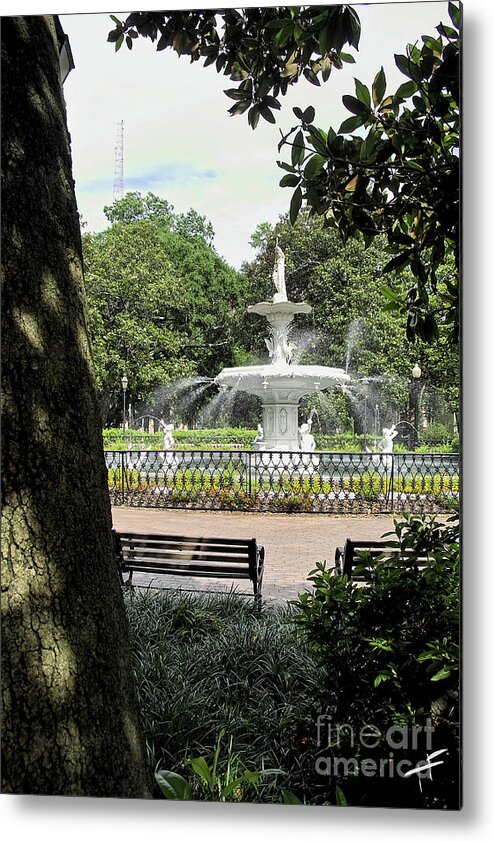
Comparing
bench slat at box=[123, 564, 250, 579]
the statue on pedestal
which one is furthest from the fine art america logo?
the statue on pedestal

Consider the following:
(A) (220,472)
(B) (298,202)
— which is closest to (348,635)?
(A) (220,472)

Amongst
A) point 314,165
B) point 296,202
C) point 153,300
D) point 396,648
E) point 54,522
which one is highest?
point 314,165

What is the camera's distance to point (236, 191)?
249cm

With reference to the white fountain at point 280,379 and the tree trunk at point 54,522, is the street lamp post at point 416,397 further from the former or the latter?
the tree trunk at point 54,522

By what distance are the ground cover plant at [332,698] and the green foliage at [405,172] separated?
760mm

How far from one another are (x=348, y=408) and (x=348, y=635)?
2.35ft

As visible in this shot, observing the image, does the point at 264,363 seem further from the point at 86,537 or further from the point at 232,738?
the point at 232,738

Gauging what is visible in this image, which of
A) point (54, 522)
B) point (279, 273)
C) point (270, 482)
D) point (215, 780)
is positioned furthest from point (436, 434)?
point (215, 780)

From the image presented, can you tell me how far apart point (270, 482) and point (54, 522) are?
0.81 m

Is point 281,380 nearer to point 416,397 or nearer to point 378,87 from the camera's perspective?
point 416,397

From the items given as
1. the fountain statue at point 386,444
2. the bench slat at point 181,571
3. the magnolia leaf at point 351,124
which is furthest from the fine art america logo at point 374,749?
the magnolia leaf at point 351,124

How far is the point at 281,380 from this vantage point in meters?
2.37

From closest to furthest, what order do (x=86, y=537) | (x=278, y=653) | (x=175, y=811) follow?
(x=86, y=537) < (x=175, y=811) < (x=278, y=653)

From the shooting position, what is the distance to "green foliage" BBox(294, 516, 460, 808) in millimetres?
2314
